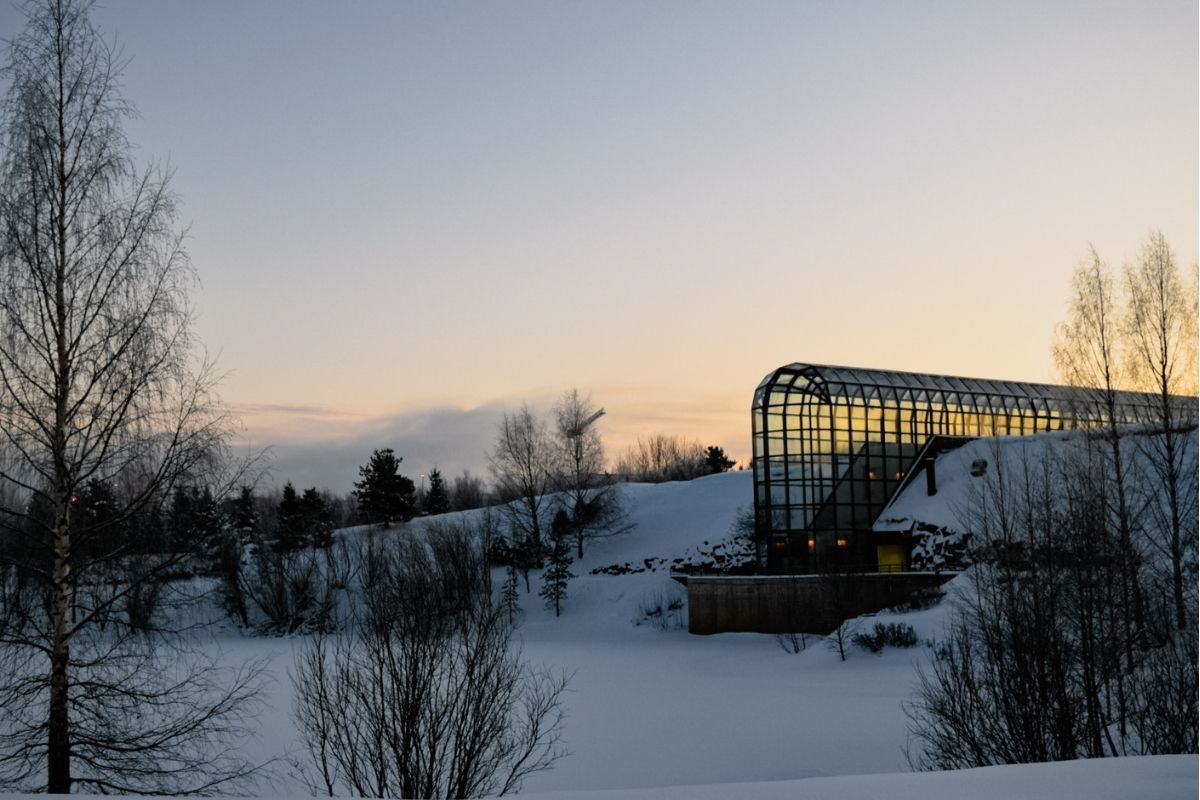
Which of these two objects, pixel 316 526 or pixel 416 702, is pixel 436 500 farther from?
pixel 416 702

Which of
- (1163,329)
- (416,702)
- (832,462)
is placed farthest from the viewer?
(832,462)

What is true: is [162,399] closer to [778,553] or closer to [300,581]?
[778,553]

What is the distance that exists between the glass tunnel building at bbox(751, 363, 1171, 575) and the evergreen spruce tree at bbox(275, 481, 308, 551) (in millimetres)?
27504

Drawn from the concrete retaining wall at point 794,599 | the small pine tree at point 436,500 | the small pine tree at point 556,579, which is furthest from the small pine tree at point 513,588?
the small pine tree at point 436,500

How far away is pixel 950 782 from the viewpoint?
7.00 metres

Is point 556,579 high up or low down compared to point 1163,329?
down

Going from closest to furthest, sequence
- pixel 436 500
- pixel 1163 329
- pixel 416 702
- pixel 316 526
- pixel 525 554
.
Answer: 1. pixel 416 702
2. pixel 1163 329
3. pixel 525 554
4. pixel 316 526
5. pixel 436 500

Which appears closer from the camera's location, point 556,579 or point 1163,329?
point 1163,329

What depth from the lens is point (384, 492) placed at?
69.6 m

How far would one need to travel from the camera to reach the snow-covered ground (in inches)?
270

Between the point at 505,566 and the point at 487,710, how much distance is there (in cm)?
4756

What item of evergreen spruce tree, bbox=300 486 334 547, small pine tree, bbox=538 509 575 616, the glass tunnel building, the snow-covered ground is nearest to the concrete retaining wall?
the snow-covered ground

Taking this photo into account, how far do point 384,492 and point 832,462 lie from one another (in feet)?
116

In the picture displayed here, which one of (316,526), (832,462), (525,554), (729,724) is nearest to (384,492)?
(316,526)
